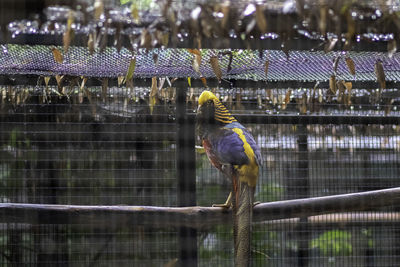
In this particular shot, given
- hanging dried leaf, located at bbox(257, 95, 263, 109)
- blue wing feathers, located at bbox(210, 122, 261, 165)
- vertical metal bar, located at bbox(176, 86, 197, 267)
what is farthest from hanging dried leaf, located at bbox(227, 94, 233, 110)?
blue wing feathers, located at bbox(210, 122, 261, 165)

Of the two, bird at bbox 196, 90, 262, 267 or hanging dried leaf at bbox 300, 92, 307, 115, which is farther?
hanging dried leaf at bbox 300, 92, 307, 115

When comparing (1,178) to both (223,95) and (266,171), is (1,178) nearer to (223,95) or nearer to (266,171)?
(223,95)

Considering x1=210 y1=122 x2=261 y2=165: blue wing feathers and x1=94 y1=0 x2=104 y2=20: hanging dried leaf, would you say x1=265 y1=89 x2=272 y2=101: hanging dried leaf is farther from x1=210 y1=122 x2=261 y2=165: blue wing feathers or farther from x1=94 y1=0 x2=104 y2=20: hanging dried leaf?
x1=94 y1=0 x2=104 y2=20: hanging dried leaf

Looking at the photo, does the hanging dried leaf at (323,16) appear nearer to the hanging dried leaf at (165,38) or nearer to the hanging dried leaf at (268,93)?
the hanging dried leaf at (165,38)

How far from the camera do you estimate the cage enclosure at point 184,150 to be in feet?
5.78

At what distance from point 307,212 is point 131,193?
51.1 inches

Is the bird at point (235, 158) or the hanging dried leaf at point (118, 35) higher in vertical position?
the hanging dried leaf at point (118, 35)

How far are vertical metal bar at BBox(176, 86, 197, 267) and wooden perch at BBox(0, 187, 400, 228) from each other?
0.82 feet

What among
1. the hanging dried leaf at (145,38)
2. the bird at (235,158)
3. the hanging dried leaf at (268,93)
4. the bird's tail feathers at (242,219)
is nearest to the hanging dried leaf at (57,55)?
Answer: the hanging dried leaf at (145,38)

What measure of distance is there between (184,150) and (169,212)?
0.42m

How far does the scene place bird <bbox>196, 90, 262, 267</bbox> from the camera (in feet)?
Result: 5.90

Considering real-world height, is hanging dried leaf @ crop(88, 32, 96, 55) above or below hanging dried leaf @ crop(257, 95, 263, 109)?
above

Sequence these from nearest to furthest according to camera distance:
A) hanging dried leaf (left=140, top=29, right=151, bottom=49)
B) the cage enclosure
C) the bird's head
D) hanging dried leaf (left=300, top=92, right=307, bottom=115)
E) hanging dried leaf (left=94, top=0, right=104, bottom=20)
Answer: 1. hanging dried leaf (left=94, top=0, right=104, bottom=20)
2. hanging dried leaf (left=140, top=29, right=151, bottom=49)
3. the cage enclosure
4. the bird's head
5. hanging dried leaf (left=300, top=92, right=307, bottom=115)

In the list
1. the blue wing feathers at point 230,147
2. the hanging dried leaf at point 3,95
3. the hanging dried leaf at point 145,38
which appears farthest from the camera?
the hanging dried leaf at point 3,95
